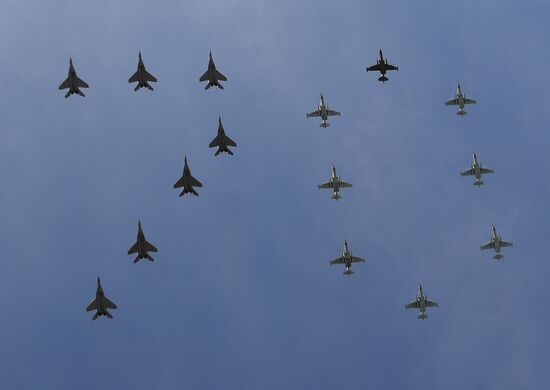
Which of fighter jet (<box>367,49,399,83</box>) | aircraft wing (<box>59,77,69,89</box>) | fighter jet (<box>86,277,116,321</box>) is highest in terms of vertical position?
fighter jet (<box>367,49,399,83</box>)

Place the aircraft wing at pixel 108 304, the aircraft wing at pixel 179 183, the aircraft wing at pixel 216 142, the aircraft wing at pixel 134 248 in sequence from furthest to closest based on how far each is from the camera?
the aircraft wing at pixel 216 142, the aircraft wing at pixel 179 183, the aircraft wing at pixel 108 304, the aircraft wing at pixel 134 248

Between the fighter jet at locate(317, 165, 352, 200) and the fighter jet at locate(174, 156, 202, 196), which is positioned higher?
the fighter jet at locate(317, 165, 352, 200)

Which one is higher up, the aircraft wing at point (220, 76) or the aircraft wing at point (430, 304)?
the aircraft wing at point (220, 76)

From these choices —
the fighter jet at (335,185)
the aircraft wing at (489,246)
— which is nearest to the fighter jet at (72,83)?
the fighter jet at (335,185)

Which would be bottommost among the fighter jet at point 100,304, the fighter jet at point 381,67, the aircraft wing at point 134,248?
the fighter jet at point 100,304

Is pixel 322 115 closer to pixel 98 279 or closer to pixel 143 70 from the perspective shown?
pixel 143 70

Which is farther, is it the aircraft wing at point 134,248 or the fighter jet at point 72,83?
the fighter jet at point 72,83

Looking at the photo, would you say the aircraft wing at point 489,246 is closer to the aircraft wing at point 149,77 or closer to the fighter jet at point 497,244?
the fighter jet at point 497,244

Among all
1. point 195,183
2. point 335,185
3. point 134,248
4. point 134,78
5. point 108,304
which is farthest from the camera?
point 335,185

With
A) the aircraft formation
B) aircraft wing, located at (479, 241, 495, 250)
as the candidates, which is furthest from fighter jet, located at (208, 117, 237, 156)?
aircraft wing, located at (479, 241, 495, 250)

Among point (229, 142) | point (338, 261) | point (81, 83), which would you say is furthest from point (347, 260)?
point (81, 83)

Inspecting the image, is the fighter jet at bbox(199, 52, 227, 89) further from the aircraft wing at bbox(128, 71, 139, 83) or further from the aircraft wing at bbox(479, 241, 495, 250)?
the aircraft wing at bbox(479, 241, 495, 250)

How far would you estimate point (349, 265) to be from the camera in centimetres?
19175

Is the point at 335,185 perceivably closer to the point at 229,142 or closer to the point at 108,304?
the point at 229,142
